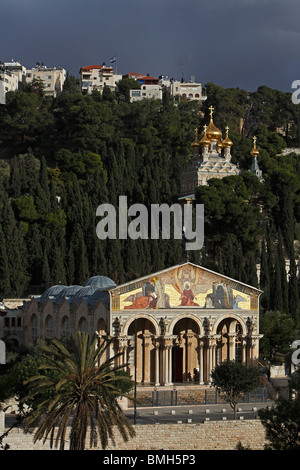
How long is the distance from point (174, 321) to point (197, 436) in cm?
1269

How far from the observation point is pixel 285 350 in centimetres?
6912

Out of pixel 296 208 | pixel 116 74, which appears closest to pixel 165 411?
pixel 296 208

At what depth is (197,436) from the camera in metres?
45.7

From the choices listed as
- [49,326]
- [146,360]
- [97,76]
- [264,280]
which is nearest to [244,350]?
[146,360]

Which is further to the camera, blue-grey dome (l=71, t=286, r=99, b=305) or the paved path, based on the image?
blue-grey dome (l=71, t=286, r=99, b=305)

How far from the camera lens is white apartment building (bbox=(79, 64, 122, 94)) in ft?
489

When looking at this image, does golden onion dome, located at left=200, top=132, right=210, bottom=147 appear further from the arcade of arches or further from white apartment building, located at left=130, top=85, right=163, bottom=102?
the arcade of arches

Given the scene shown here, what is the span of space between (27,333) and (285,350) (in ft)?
60.9

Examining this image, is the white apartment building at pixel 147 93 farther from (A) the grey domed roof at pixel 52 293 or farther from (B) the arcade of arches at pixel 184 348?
(B) the arcade of arches at pixel 184 348

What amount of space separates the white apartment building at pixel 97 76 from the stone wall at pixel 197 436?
106 meters

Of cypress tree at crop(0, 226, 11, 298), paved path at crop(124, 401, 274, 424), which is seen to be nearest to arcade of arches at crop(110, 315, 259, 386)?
paved path at crop(124, 401, 274, 424)

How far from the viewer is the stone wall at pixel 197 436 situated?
1761 inches

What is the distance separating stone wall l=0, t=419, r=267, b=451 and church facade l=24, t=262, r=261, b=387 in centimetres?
1037

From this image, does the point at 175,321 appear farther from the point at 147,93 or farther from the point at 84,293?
the point at 147,93
